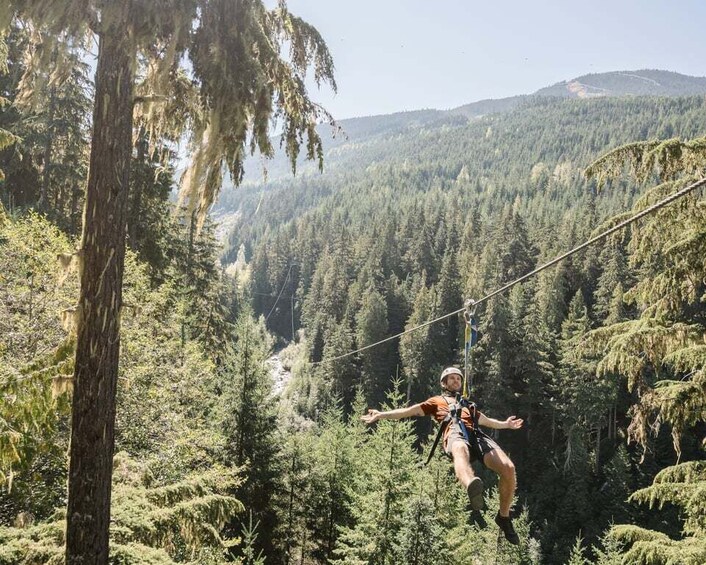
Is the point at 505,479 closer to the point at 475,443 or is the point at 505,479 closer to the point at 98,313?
the point at 475,443

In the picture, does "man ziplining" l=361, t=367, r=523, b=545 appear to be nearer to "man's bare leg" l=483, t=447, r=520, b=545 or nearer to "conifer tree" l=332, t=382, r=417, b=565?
"man's bare leg" l=483, t=447, r=520, b=545

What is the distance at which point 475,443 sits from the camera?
5203mm

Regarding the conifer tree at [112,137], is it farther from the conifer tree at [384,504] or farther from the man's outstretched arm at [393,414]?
the conifer tree at [384,504]

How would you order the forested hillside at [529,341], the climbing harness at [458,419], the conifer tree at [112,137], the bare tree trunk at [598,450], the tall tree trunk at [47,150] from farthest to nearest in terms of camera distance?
the bare tree trunk at [598,450]
the forested hillside at [529,341]
the tall tree trunk at [47,150]
the climbing harness at [458,419]
the conifer tree at [112,137]

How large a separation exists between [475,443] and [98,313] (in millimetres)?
3768

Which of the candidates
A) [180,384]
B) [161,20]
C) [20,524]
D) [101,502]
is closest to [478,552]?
[180,384]

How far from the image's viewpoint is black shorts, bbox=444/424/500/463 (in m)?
5.09

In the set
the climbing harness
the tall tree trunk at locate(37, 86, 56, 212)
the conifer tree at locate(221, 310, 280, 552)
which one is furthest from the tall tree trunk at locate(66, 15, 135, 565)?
the tall tree trunk at locate(37, 86, 56, 212)

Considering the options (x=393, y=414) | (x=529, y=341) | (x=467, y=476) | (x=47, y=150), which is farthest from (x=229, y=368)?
(x=529, y=341)

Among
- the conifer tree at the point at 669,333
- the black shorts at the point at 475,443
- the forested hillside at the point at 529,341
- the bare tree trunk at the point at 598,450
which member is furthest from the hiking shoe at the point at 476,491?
the bare tree trunk at the point at 598,450

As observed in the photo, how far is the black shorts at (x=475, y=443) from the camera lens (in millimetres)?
5086

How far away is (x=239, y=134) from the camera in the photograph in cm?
474

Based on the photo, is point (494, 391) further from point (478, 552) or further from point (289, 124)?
point (289, 124)

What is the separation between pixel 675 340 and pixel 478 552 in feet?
67.3
